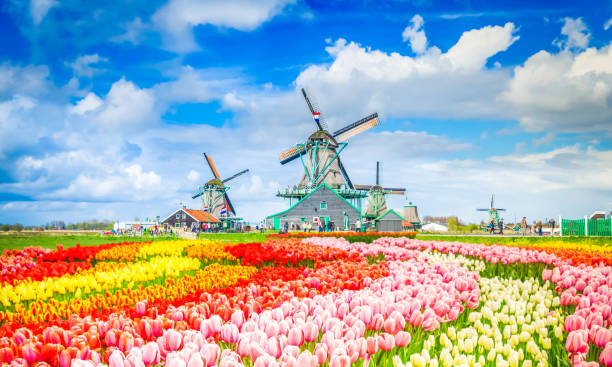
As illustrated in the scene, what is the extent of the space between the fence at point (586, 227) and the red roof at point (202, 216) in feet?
145

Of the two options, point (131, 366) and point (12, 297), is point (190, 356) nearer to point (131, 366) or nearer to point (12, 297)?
point (131, 366)

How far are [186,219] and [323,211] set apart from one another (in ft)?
85.2

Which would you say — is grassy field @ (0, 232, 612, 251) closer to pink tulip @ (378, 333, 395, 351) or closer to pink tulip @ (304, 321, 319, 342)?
pink tulip @ (378, 333, 395, 351)

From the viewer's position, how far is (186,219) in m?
60.0

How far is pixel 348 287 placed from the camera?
5.15 metres

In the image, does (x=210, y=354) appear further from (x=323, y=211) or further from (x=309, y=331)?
(x=323, y=211)

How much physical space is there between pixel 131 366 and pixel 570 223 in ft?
129

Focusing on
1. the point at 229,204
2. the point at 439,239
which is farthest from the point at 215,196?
the point at 439,239

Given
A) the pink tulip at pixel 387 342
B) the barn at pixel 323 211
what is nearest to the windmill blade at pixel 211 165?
the barn at pixel 323 211

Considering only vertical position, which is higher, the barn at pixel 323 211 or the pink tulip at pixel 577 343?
the barn at pixel 323 211

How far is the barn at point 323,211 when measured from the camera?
41.9 meters

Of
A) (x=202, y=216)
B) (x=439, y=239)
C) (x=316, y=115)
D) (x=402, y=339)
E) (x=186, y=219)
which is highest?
(x=316, y=115)

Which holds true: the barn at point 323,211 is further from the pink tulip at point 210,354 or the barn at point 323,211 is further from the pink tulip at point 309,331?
the pink tulip at point 210,354

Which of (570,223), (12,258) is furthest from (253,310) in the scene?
(570,223)
